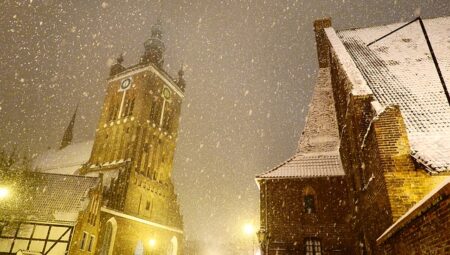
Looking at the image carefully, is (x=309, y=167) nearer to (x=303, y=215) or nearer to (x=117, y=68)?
(x=303, y=215)

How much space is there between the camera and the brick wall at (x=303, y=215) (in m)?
14.7

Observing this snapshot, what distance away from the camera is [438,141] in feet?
26.7

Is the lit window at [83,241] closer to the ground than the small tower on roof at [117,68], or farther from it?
closer to the ground

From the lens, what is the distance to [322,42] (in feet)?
69.3

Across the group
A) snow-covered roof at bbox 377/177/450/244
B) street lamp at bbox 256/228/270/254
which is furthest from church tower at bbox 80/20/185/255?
snow-covered roof at bbox 377/177/450/244

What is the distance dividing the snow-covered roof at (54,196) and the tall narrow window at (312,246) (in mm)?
16900

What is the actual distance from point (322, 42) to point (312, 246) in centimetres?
1290

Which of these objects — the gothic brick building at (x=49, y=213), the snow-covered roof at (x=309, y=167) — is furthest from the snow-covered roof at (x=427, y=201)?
the gothic brick building at (x=49, y=213)

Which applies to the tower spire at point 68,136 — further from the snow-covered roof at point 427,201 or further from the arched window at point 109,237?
the snow-covered roof at point 427,201

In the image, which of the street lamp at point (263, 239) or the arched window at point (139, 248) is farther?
the arched window at point (139, 248)

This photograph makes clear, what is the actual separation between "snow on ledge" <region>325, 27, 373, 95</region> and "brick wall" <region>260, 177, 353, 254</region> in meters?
6.02

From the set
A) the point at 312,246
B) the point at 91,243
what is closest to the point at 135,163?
the point at 91,243

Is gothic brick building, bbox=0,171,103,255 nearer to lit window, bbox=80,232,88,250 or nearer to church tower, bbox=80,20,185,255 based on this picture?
lit window, bbox=80,232,88,250

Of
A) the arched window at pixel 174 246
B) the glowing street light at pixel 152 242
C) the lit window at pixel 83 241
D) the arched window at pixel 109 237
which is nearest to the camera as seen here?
the lit window at pixel 83 241
